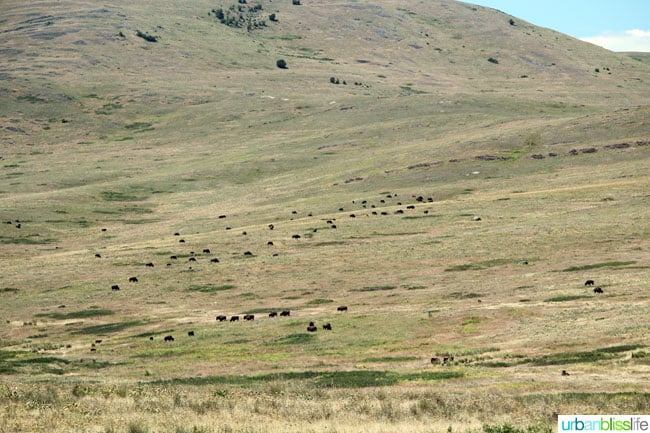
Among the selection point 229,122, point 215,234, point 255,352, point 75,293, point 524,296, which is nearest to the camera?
point 255,352

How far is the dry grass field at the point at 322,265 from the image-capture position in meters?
30.0

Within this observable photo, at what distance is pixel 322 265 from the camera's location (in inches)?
2901

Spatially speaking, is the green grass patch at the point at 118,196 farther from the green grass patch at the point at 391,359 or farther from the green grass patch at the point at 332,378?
the green grass patch at the point at 332,378

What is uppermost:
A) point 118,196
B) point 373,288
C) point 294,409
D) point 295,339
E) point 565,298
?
point 294,409

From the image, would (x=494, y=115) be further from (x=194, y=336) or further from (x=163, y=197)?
(x=194, y=336)

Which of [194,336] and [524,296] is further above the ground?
[524,296]

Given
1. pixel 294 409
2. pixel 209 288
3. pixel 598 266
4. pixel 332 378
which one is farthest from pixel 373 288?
pixel 294 409

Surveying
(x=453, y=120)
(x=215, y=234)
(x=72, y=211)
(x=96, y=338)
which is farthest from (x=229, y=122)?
(x=96, y=338)

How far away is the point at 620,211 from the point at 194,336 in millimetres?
50313

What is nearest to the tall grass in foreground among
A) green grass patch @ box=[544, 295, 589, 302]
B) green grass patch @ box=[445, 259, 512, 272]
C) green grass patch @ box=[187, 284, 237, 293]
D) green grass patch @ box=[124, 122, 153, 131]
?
green grass patch @ box=[544, 295, 589, 302]

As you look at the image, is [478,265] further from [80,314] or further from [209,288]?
[80,314]

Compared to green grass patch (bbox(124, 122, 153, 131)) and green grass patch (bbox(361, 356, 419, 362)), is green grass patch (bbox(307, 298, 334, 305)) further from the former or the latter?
green grass patch (bbox(124, 122, 153, 131))

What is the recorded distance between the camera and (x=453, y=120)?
16075 cm

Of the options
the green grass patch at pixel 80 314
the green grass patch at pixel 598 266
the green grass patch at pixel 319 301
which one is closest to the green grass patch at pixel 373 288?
the green grass patch at pixel 319 301
